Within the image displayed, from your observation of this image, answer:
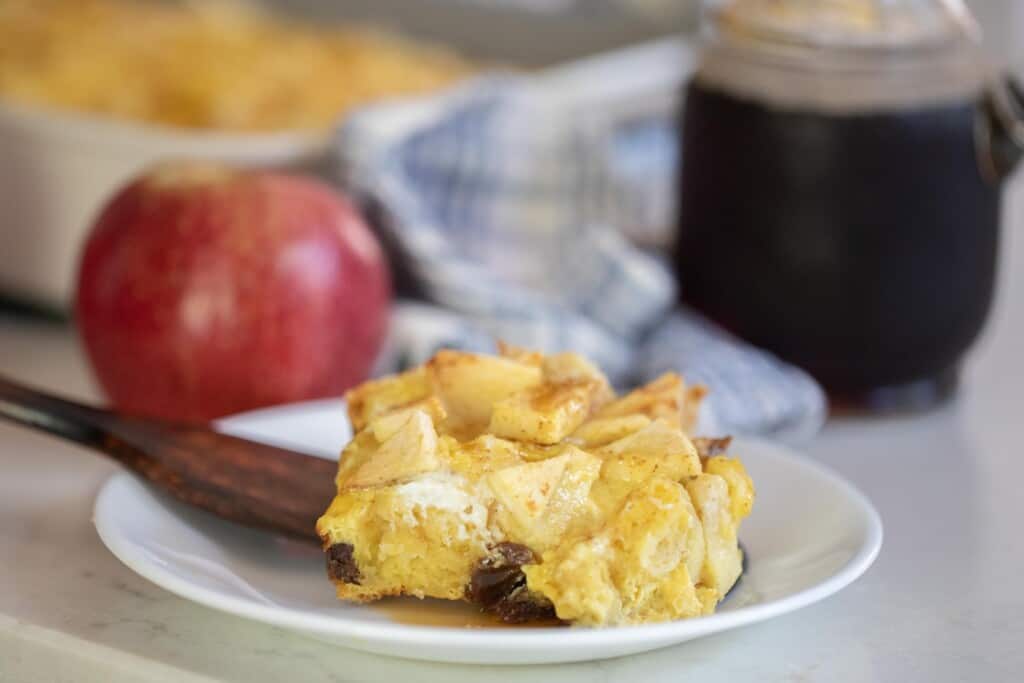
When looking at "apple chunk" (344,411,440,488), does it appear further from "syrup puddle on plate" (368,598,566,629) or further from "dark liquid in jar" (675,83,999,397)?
"dark liquid in jar" (675,83,999,397)

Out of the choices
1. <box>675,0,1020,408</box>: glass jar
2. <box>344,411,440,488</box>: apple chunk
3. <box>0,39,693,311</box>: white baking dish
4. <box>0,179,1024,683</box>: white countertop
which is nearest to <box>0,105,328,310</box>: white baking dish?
<box>0,39,693,311</box>: white baking dish

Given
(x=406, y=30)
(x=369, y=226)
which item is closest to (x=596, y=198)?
(x=369, y=226)

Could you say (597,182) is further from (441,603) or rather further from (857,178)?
(441,603)

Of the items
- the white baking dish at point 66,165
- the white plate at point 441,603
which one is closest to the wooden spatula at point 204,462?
the white plate at point 441,603

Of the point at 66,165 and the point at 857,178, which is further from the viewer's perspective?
the point at 66,165

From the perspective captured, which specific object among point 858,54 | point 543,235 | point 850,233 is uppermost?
point 858,54

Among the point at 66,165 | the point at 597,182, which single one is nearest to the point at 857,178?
the point at 597,182
